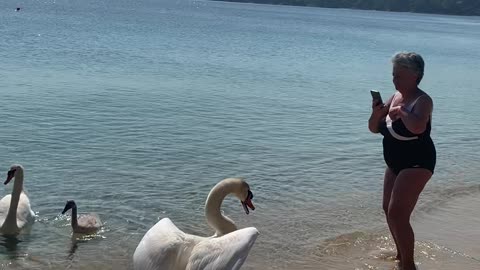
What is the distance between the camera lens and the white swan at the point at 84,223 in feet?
29.5

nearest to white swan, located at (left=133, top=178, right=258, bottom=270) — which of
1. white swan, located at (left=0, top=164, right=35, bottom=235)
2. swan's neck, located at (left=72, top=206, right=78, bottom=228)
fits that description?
swan's neck, located at (left=72, top=206, right=78, bottom=228)

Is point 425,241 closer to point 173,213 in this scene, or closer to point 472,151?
point 173,213

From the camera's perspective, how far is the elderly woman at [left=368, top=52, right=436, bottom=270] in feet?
21.7

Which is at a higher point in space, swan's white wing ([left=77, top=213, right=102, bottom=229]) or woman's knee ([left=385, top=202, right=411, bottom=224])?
woman's knee ([left=385, top=202, right=411, bottom=224])

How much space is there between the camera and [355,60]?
44.7 m

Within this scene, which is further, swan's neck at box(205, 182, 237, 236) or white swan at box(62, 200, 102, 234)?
white swan at box(62, 200, 102, 234)

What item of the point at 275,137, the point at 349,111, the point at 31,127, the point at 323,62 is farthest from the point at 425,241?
the point at 323,62

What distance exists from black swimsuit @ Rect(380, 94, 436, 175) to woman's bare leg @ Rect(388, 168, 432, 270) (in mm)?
71

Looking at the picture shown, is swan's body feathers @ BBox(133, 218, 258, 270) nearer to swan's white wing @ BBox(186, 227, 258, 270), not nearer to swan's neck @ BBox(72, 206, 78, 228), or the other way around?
swan's white wing @ BBox(186, 227, 258, 270)

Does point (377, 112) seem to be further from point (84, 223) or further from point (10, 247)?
point (10, 247)

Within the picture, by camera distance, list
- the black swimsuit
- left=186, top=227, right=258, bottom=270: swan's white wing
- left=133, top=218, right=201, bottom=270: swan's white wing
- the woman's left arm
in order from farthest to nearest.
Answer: the black swimsuit < the woman's left arm < left=133, top=218, right=201, bottom=270: swan's white wing < left=186, top=227, right=258, bottom=270: swan's white wing

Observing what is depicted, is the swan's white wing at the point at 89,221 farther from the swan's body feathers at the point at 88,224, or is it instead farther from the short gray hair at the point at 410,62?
the short gray hair at the point at 410,62

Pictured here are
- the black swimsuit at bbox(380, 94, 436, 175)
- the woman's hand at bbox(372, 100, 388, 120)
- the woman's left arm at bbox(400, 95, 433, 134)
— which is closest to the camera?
the woman's left arm at bbox(400, 95, 433, 134)

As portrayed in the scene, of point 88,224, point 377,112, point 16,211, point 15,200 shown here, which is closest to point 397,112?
point 377,112
